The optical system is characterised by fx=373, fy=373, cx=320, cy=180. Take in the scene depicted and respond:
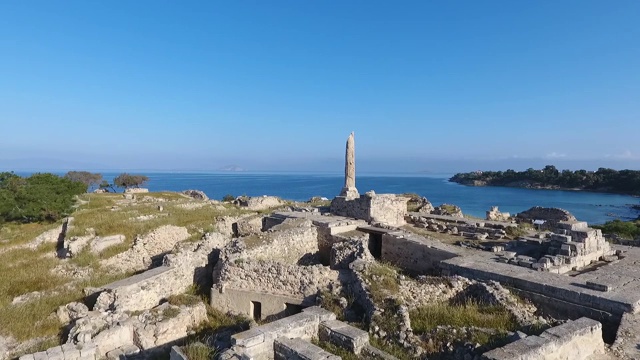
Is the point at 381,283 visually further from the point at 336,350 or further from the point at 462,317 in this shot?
the point at 336,350

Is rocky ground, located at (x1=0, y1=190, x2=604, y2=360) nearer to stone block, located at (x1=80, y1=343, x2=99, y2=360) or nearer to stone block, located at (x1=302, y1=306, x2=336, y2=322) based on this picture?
stone block, located at (x1=80, y1=343, x2=99, y2=360)

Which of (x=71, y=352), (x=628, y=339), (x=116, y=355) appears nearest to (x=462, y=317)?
(x=628, y=339)

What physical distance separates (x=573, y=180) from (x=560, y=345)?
125 m

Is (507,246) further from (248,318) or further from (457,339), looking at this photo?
(248,318)

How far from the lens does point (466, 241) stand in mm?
16094

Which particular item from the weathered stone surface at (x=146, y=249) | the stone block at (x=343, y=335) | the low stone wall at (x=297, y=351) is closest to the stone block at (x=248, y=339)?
the low stone wall at (x=297, y=351)

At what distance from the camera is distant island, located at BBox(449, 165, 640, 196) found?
9681 cm

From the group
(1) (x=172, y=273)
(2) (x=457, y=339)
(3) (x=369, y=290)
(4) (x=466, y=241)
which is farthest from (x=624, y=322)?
(1) (x=172, y=273)

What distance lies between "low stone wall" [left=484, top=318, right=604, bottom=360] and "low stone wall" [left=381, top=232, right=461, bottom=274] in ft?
20.0

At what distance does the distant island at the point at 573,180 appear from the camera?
96.8m

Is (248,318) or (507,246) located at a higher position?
(507,246)

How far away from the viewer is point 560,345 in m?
6.45

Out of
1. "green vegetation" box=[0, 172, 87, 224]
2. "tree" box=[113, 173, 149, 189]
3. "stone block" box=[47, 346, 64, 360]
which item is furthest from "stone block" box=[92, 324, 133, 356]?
"tree" box=[113, 173, 149, 189]

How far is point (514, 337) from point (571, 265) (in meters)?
6.87
